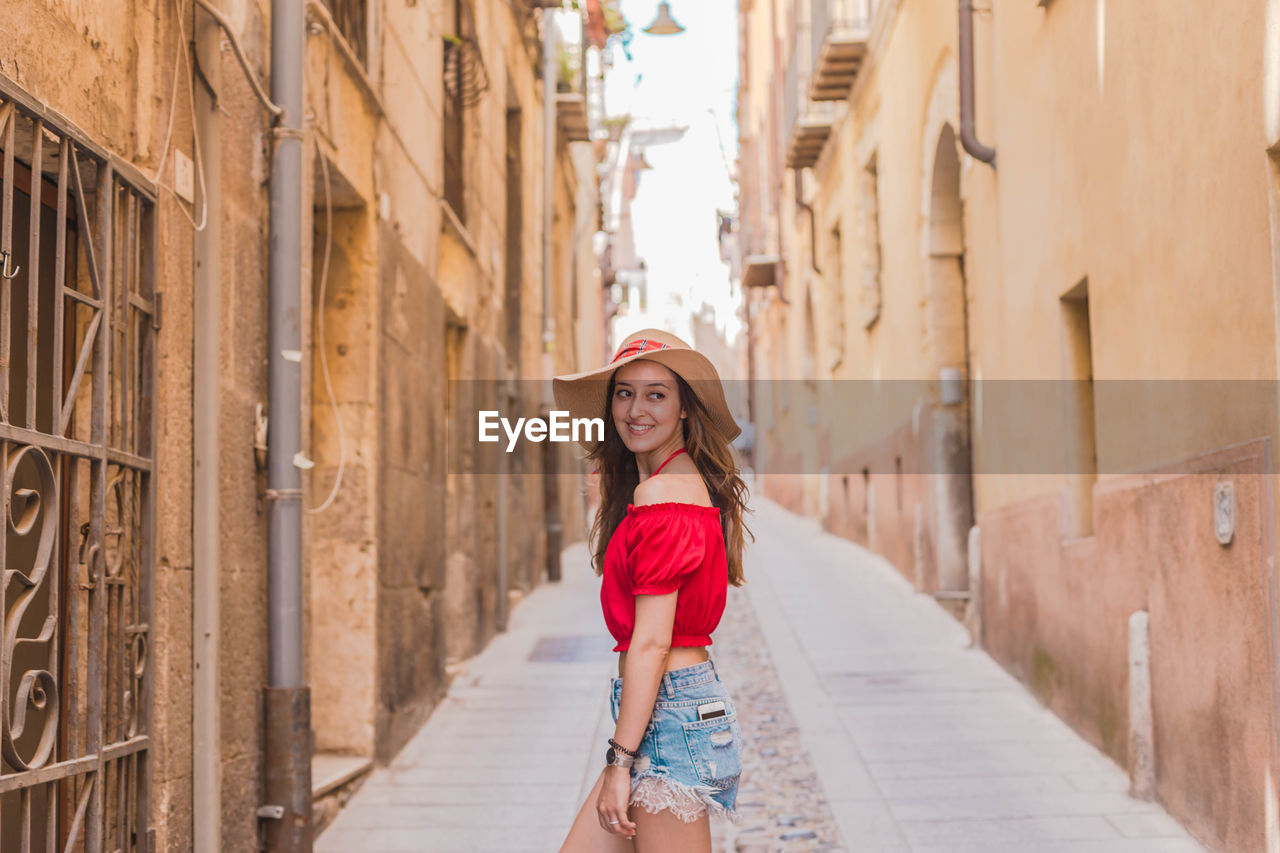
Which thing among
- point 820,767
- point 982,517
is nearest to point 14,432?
point 820,767

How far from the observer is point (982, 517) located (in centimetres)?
954

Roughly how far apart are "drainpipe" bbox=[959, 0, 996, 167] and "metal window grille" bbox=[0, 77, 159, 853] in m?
6.10

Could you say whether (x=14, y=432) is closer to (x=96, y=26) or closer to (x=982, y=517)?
(x=96, y=26)

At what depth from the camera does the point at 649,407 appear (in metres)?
2.95

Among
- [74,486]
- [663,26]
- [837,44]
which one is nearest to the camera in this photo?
[74,486]

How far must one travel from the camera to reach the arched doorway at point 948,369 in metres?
11.3

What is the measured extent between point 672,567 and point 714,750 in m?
0.38

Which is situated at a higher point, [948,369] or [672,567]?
[948,369]

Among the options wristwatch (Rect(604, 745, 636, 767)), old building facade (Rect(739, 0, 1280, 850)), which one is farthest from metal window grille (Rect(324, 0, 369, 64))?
wristwatch (Rect(604, 745, 636, 767))

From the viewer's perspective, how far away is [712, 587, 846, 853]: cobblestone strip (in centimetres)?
548

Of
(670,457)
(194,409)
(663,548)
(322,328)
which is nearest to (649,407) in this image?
(670,457)

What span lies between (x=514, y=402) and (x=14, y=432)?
10043mm

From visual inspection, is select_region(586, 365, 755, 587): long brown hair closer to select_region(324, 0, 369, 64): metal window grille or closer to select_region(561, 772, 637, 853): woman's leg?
select_region(561, 772, 637, 853): woman's leg

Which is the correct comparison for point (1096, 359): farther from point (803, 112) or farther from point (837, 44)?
point (803, 112)
